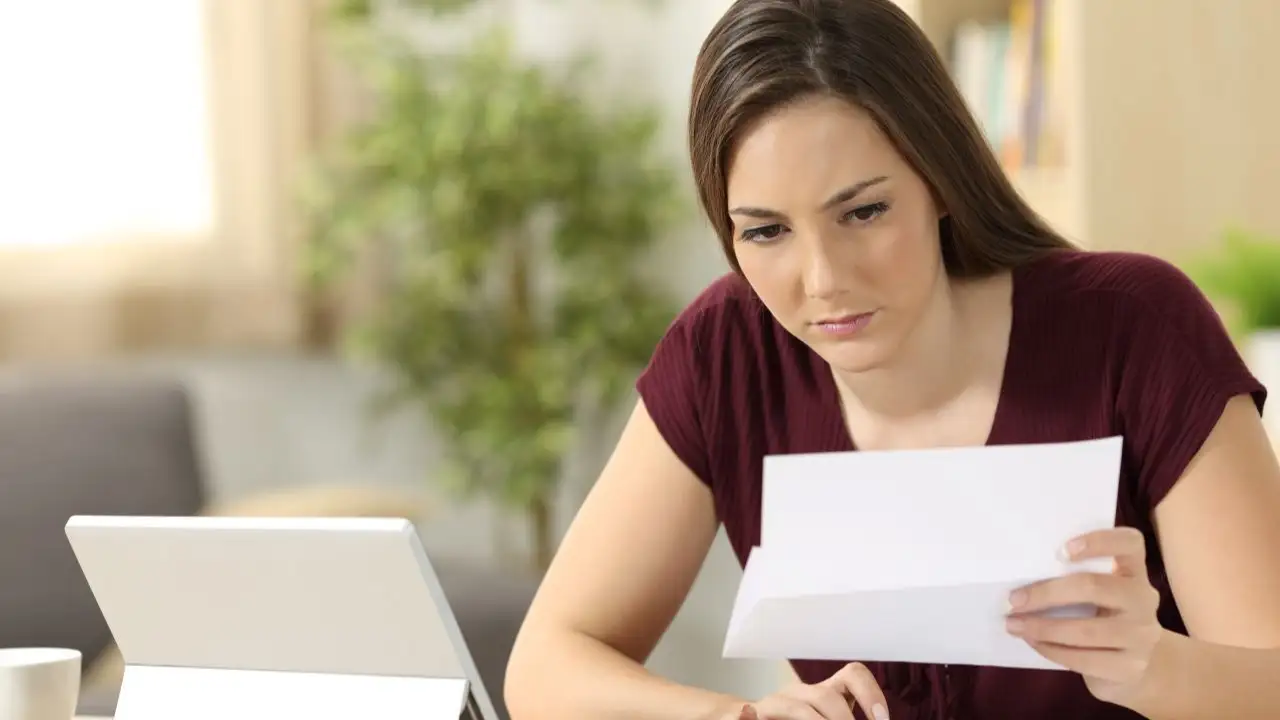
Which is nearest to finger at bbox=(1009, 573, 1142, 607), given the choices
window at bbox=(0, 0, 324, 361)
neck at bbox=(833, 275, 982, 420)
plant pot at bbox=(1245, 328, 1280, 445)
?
neck at bbox=(833, 275, 982, 420)

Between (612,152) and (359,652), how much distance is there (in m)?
2.35

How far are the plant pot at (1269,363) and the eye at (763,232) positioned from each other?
38.7 inches

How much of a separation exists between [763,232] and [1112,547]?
1.35 ft

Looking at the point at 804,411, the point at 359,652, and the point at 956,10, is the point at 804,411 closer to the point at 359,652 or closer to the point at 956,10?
the point at 359,652

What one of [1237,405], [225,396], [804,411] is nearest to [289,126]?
[225,396]

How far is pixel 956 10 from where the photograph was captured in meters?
2.74

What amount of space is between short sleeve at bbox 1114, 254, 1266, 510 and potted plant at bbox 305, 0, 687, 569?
6.13 ft

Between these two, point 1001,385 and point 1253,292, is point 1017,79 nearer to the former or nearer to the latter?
point 1253,292

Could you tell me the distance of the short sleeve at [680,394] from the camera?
157cm

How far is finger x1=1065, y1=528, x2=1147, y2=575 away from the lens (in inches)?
40.9

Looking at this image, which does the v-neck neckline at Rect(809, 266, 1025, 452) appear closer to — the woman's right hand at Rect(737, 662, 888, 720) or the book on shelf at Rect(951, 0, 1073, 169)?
the woman's right hand at Rect(737, 662, 888, 720)

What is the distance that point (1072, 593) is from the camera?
3.41 feet

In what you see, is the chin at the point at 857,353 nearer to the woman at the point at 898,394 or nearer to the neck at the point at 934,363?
the woman at the point at 898,394

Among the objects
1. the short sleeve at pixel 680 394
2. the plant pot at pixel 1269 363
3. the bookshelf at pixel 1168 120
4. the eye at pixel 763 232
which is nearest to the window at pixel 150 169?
the bookshelf at pixel 1168 120
